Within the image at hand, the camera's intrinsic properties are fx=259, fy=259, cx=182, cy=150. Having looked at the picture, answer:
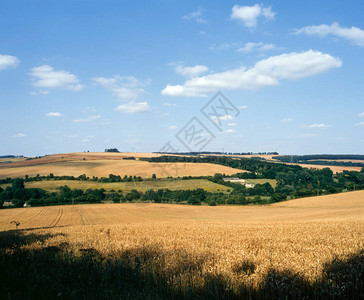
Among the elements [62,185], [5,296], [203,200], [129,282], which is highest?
[5,296]

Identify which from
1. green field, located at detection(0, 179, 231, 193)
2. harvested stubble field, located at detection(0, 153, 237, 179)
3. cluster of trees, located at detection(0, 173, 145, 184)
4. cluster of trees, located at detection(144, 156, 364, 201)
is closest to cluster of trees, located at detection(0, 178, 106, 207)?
green field, located at detection(0, 179, 231, 193)

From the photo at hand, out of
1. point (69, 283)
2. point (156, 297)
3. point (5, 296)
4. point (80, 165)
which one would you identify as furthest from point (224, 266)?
point (80, 165)

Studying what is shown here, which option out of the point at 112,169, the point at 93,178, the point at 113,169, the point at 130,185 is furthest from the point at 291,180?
the point at 93,178

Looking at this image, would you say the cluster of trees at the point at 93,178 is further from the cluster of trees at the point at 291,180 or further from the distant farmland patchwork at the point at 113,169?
the cluster of trees at the point at 291,180

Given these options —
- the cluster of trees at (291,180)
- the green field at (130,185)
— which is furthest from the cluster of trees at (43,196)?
the cluster of trees at (291,180)

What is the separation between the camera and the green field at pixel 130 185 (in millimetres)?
72062

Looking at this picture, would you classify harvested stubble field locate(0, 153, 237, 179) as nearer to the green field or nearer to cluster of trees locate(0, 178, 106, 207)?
the green field

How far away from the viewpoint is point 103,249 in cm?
806

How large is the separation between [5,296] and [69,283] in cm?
122

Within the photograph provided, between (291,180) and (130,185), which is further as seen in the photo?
(291,180)

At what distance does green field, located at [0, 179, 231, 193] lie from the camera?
72062 millimetres

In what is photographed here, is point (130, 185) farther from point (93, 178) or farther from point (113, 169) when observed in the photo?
point (113, 169)

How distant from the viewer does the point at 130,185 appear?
7419cm

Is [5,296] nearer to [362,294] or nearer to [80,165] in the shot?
[362,294]
